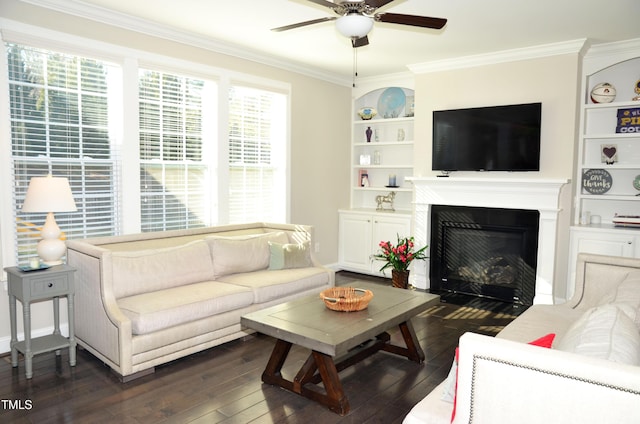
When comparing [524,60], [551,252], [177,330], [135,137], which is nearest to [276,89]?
[135,137]

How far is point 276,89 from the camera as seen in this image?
5.38 metres

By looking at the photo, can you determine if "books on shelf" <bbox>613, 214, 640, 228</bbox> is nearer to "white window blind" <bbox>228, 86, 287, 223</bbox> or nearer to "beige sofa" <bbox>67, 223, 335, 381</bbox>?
"beige sofa" <bbox>67, 223, 335, 381</bbox>

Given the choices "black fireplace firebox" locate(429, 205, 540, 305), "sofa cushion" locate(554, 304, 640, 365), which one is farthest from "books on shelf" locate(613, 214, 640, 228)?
"sofa cushion" locate(554, 304, 640, 365)

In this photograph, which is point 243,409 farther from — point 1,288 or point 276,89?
point 276,89

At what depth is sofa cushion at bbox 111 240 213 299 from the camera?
3396mm

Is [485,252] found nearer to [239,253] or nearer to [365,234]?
[365,234]

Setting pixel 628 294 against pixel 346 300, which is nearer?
pixel 628 294

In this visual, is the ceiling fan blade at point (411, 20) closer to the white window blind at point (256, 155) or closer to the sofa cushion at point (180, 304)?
the sofa cushion at point (180, 304)

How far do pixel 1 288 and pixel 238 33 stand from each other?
299 centimetres

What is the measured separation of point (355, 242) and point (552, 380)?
500 centimetres

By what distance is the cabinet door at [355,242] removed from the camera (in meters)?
6.22

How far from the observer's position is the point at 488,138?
507cm

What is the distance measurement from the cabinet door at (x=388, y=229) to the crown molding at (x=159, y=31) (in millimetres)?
2122

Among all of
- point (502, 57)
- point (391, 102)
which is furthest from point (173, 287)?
point (502, 57)
